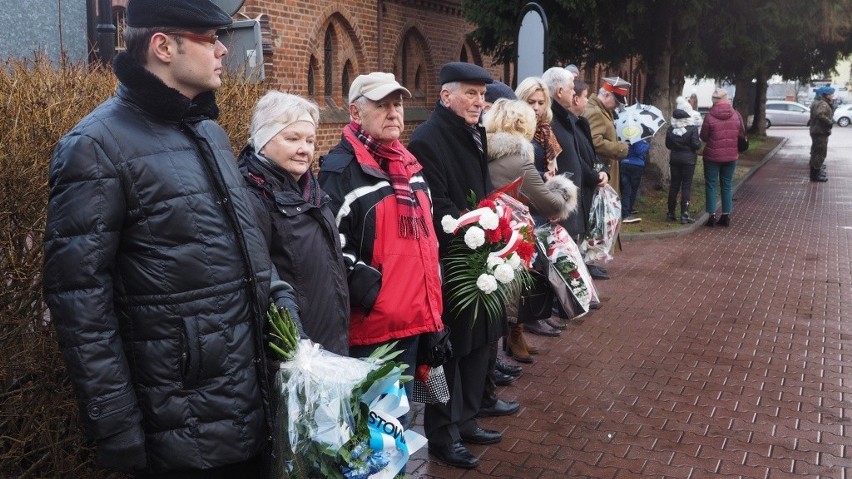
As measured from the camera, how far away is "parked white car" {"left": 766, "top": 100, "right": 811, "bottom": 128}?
5066cm

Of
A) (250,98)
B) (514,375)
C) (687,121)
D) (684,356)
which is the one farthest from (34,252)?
(687,121)

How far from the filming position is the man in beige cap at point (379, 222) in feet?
13.1

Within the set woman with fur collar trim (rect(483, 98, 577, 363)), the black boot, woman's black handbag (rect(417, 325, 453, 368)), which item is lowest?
the black boot

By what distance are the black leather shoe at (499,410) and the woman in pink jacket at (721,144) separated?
8.85m

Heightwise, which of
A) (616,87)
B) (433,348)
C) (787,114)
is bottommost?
(433,348)

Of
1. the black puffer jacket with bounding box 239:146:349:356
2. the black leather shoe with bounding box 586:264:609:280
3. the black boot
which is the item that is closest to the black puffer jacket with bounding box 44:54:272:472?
the black puffer jacket with bounding box 239:146:349:356

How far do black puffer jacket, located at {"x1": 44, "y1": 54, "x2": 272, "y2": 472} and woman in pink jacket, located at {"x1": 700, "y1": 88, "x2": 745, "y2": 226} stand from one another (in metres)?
11.9

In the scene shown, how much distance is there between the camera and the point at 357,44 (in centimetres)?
1491

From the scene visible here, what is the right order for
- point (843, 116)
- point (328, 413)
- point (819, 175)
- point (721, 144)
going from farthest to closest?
point (843, 116) < point (819, 175) < point (721, 144) < point (328, 413)

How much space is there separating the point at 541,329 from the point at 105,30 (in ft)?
13.6

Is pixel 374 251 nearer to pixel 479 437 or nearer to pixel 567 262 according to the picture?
pixel 479 437

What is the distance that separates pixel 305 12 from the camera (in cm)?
1293

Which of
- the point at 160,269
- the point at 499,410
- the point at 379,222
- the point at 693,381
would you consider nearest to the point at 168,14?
the point at 160,269

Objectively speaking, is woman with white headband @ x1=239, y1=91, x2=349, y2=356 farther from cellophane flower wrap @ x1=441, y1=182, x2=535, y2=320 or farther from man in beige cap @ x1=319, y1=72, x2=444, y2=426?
cellophane flower wrap @ x1=441, y1=182, x2=535, y2=320
